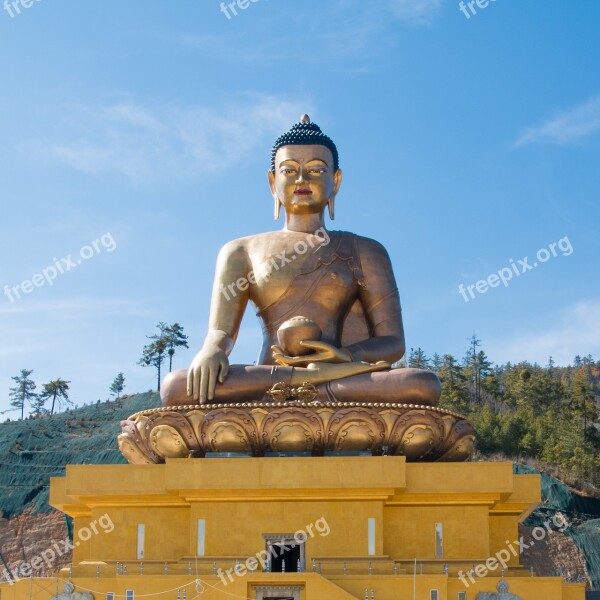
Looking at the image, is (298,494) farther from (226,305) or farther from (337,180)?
(337,180)

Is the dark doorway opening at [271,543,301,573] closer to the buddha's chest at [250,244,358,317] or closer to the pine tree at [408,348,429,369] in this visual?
the buddha's chest at [250,244,358,317]

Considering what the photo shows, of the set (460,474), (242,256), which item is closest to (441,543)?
(460,474)

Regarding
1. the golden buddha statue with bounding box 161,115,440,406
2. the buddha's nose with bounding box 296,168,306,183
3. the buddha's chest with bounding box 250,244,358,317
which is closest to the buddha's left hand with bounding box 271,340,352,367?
the golden buddha statue with bounding box 161,115,440,406

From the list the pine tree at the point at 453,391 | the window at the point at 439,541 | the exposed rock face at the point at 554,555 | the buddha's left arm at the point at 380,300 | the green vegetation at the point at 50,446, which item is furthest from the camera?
the pine tree at the point at 453,391

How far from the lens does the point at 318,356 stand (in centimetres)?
1410

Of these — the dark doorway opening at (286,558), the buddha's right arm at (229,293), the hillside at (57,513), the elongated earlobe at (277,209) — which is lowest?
the dark doorway opening at (286,558)

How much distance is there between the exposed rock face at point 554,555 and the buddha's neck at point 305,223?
13.5m

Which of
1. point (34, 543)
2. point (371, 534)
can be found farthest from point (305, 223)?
point (34, 543)

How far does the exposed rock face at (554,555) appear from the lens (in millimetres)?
26844

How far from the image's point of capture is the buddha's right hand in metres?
13.7

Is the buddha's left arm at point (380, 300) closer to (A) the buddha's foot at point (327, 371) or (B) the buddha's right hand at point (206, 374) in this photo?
(A) the buddha's foot at point (327, 371)

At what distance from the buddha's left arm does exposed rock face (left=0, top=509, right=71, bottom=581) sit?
45.4ft

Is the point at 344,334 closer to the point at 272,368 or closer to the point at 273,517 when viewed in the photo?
the point at 272,368

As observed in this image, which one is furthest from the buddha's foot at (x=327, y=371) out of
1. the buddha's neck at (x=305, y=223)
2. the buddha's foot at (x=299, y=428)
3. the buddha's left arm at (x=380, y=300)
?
Result: the buddha's neck at (x=305, y=223)
